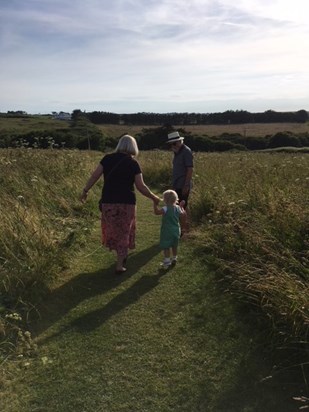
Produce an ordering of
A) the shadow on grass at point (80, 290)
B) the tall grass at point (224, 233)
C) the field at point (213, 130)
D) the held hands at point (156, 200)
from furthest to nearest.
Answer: the field at point (213, 130)
the held hands at point (156, 200)
the shadow on grass at point (80, 290)
the tall grass at point (224, 233)

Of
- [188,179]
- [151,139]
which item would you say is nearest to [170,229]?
[188,179]

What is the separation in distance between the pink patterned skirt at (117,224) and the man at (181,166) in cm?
199

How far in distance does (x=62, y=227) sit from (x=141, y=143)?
4090cm

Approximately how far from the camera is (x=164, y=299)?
5.47 m

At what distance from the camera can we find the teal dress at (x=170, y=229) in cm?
649

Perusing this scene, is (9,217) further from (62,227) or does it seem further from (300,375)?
(300,375)

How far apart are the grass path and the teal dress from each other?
19.8 inches

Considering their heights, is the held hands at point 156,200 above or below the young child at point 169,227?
above

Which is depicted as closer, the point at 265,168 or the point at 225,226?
the point at 225,226

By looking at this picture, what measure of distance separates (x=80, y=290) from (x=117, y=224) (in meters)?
1.06

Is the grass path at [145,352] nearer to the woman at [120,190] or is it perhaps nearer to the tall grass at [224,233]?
the tall grass at [224,233]

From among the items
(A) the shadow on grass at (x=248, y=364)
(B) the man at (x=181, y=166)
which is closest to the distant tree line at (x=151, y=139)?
(B) the man at (x=181, y=166)

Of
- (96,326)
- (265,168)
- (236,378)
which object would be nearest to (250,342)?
(236,378)

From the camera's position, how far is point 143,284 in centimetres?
598
